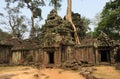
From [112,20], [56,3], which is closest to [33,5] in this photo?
[56,3]

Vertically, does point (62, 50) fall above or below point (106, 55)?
above

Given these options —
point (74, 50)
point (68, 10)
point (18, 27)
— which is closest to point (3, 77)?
point (74, 50)

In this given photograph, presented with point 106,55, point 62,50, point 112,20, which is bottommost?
point 106,55

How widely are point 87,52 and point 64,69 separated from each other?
4209 mm

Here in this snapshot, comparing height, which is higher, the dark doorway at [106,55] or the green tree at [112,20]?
the green tree at [112,20]

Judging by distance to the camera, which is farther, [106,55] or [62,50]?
[106,55]

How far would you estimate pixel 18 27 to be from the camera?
45000 millimetres

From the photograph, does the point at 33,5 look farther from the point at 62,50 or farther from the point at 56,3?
the point at 62,50

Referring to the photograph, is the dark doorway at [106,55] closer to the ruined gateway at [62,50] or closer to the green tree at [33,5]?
the ruined gateway at [62,50]

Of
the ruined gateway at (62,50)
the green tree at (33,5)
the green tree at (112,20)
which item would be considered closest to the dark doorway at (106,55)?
the ruined gateway at (62,50)

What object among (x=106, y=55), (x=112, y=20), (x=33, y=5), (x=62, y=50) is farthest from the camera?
(x=33, y=5)

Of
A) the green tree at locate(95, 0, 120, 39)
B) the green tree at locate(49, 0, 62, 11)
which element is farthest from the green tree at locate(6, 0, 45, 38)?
the green tree at locate(95, 0, 120, 39)

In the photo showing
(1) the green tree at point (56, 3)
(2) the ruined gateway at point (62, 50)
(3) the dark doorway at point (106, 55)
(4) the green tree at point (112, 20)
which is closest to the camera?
(2) the ruined gateway at point (62, 50)

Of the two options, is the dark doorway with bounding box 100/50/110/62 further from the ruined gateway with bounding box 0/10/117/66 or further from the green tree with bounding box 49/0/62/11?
the green tree with bounding box 49/0/62/11
